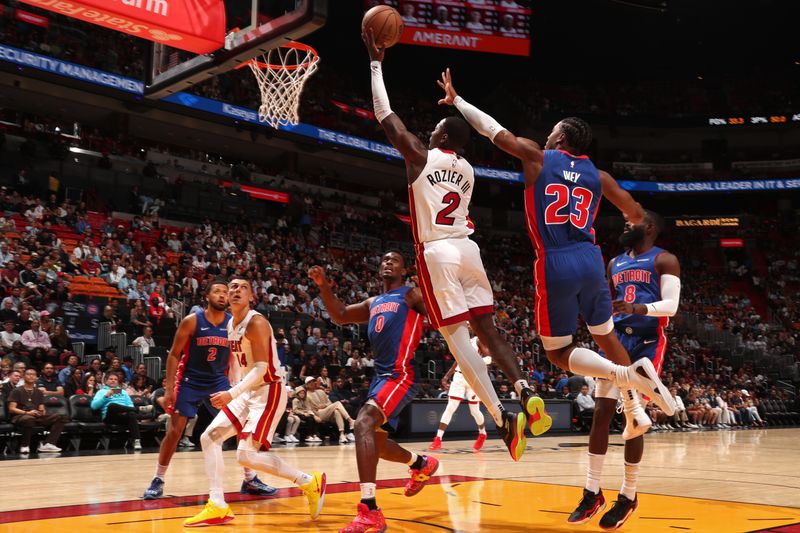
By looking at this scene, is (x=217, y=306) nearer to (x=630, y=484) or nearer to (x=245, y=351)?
(x=245, y=351)

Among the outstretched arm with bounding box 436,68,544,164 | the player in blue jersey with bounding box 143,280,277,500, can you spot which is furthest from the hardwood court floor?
the outstretched arm with bounding box 436,68,544,164

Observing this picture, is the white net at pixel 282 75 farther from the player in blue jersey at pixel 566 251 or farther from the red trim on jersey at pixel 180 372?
the player in blue jersey at pixel 566 251

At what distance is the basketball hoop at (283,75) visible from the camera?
36.4ft

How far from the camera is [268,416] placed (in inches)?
226

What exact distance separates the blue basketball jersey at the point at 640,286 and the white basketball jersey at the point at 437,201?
1.61m

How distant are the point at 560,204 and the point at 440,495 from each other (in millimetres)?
2880

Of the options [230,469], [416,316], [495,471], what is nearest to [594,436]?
[416,316]

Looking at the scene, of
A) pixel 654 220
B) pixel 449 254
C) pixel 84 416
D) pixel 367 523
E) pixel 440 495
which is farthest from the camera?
pixel 84 416

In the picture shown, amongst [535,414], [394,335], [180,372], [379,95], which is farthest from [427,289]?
[180,372]

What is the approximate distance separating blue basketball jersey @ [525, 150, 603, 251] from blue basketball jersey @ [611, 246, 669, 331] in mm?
1055

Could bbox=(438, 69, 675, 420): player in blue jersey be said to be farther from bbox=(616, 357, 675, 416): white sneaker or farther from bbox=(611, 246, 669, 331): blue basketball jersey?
bbox=(611, 246, 669, 331): blue basketball jersey

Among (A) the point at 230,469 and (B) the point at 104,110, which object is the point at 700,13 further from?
(A) the point at 230,469

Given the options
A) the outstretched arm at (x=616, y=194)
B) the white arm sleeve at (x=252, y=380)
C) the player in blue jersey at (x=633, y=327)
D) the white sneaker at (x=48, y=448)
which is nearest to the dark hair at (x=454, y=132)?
the outstretched arm at (x=616, y=194)

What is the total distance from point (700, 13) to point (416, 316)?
32.0m
